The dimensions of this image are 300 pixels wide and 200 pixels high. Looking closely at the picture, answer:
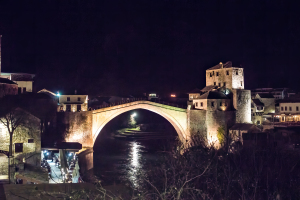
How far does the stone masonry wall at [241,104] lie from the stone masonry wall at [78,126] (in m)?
15.0

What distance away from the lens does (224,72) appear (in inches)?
1459

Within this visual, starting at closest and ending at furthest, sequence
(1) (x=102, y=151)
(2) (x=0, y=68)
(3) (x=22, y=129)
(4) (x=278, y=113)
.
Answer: (3) (x=22, y=129) < (2) (x=0, y=68) < (1) (x=102, y=151) < (4) (x=278, y=113)

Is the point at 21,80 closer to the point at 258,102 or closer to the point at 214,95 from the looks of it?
the point at 214,95

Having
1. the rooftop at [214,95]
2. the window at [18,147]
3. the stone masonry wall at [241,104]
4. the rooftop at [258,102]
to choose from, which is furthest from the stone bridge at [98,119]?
the rooftop at [258,102]

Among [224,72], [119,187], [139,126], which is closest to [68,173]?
[119,187]

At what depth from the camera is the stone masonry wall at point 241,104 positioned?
34981 mm

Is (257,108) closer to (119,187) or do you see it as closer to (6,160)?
(6,160)

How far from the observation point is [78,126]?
30516 mm

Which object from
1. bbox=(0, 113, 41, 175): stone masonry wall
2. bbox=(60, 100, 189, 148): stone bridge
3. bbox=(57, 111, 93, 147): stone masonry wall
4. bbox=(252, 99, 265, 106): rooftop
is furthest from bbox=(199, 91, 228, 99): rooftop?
bbox=(0, 113, 41, 175): stone masonry wall

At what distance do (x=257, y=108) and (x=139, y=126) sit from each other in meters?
21.3

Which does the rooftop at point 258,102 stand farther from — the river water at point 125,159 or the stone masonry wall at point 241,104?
the river water at point 125,159

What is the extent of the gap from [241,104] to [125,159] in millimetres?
13486

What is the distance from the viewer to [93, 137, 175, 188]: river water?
24938 mm

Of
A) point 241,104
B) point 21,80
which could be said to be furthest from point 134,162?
point 21,80
